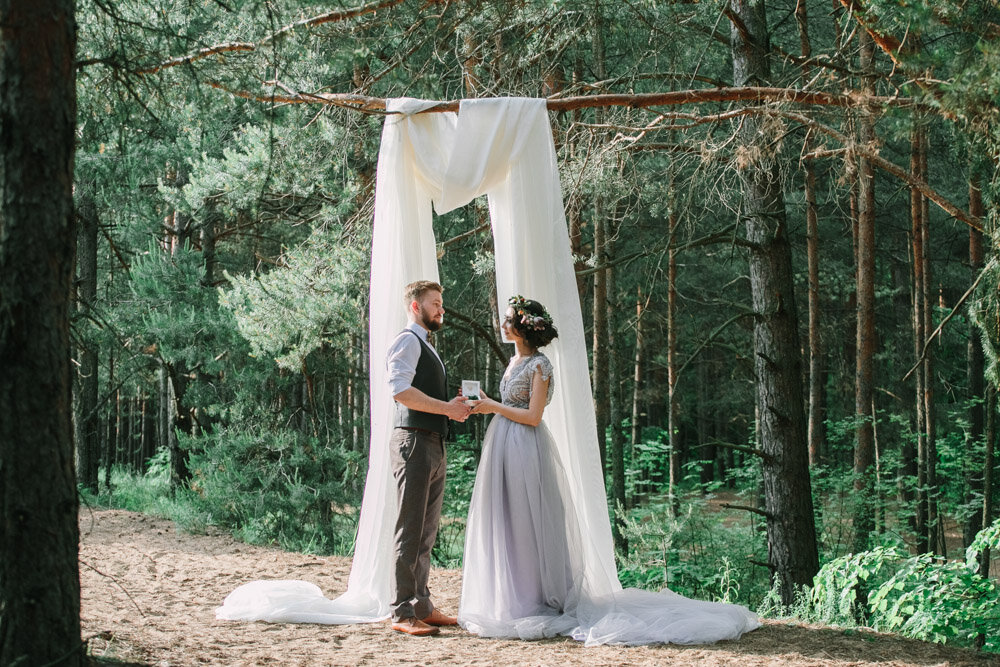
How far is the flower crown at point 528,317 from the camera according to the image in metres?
4.74

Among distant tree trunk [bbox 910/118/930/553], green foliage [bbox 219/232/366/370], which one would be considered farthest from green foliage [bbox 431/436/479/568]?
distant tree trunk [bbox 910/118/930/553]

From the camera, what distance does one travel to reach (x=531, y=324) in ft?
15.6

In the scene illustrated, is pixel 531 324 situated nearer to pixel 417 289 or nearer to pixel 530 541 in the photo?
pixel 417 289

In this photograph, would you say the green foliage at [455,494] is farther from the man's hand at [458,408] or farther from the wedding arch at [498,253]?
the man's hand at [458,408]

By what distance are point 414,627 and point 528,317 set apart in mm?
1720

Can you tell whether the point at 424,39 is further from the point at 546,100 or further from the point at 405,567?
the point at 405,567

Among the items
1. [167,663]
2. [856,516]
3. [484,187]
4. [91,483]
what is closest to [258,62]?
[484,187]

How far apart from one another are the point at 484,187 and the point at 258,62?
1734mm

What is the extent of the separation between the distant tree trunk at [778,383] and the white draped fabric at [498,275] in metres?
2.03

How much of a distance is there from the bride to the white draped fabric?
0.17 meters

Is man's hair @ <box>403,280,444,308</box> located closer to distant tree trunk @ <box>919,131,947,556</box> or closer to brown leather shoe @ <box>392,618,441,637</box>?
brown leather shoe @ <box>392,618,441,637</box>

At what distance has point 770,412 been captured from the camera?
6488mm

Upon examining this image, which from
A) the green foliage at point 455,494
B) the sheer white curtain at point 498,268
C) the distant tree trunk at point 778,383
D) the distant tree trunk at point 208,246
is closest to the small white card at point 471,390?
the sheer white curtain at point 498,268

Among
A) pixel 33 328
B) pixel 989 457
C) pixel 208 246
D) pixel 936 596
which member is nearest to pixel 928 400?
pixel 989 457
